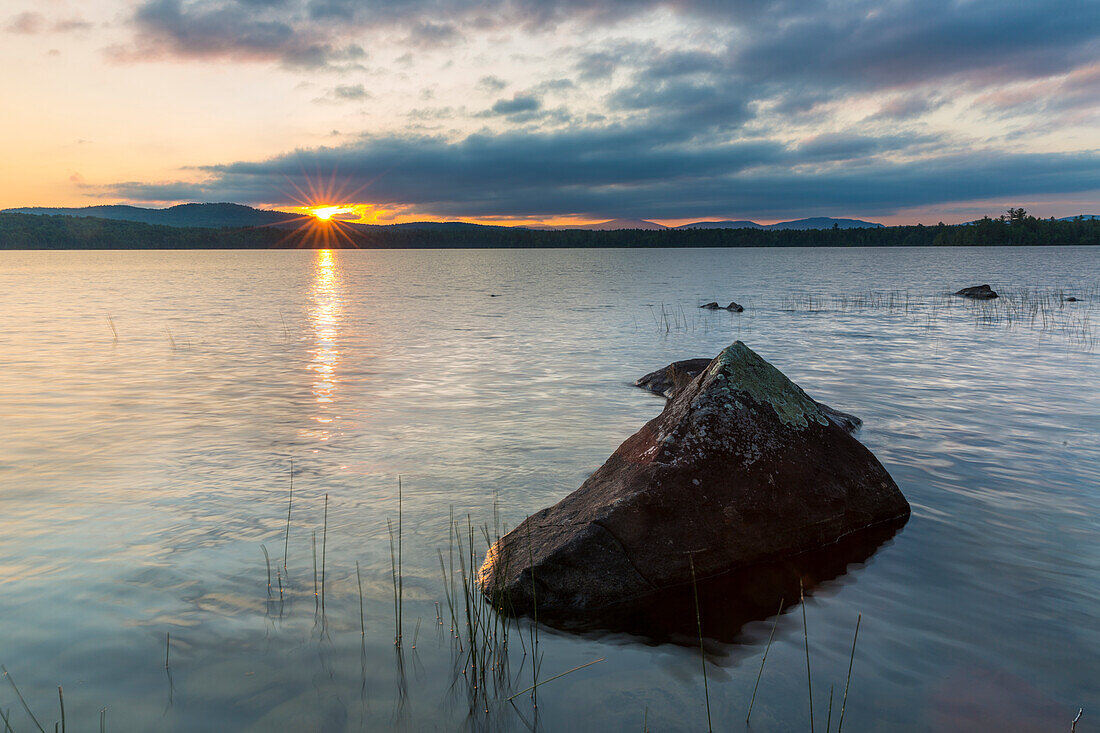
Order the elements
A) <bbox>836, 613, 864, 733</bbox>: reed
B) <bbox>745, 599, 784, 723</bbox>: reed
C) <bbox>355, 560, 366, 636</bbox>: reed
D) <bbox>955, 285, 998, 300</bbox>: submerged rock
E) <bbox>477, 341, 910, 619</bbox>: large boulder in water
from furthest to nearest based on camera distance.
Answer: <bbox>955, 285, 998, 300</bbox>: submerged rock → <bbox>477, 341, 910, 619</bbox>: large boulder in water → <bbox>355, 560, 366, 636</bbox>: reed → <bbox>745, 599, 784, 723</bbox>: reed → <bbox>836, 613, 864, 733</bbox>: reed

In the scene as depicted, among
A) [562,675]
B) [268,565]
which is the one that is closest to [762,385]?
[562,675]

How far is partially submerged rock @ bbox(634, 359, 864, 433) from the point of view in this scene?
11.4 m

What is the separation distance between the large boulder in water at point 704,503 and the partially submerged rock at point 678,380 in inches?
152

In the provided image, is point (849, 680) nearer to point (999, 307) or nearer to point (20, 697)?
point (20, 697)

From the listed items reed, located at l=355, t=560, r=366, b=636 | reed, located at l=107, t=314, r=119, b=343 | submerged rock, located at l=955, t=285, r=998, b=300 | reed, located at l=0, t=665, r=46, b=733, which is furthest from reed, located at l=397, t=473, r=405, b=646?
submerged rock, located at l=955, t=285, r=998, b=300

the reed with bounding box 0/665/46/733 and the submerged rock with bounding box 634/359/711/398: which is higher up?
the submerged rock with bounding box 634/359/711/398

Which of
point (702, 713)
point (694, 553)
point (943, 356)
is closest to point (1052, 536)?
point (694, 553)

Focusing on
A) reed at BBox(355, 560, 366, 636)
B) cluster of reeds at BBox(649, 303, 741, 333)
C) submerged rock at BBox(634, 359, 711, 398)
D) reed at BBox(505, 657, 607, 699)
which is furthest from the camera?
cluster of reeds at BBox(649, 303, 741, 333)

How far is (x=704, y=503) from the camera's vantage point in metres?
6.35

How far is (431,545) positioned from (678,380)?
7861 mm

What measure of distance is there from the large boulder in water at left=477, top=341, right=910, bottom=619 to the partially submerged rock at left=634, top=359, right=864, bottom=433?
3.87 meters

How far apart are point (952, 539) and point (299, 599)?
647cm

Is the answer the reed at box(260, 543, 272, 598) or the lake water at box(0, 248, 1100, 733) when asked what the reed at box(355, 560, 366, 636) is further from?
the reed at box(260, 543, 272, 598)

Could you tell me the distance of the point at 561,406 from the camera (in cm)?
1395
